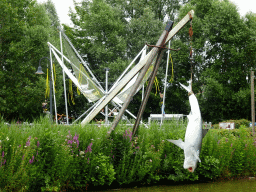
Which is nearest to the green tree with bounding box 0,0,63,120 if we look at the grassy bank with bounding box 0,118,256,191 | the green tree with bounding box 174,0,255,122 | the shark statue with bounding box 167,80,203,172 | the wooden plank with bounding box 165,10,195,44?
the green tree with bounding box 174,0,255,122

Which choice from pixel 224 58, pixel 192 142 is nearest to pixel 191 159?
pixel 192 142

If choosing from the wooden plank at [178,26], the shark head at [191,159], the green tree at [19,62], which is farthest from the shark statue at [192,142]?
the green tree at [19,62]

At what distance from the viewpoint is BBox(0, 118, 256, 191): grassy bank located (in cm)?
575

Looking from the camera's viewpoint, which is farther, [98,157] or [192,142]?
[98,157]

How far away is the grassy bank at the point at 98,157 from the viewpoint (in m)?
5.75

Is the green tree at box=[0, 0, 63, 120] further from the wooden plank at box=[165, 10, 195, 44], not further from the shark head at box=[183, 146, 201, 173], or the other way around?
the shark head at box=[183, 146, 201, 173]

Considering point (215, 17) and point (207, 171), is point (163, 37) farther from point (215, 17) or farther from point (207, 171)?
point (215, 17)

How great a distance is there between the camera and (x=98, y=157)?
22.0ft

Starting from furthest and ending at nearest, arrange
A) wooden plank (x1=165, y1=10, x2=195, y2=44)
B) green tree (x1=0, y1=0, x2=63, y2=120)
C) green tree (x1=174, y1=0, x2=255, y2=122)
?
green tree (x1=174, y1=0, x2=255, y2=122) < green tree (x1=0, y1=0, x2=63, y2=120) < wooden plank (x1=165, y1=10, x2=195, y2=44)

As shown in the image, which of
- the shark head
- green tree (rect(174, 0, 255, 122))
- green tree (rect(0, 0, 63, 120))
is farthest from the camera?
green tree (rect(174, 0, 255, 122))

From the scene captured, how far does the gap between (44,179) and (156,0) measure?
1144 inches

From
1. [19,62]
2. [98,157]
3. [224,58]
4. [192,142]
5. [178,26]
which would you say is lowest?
[98,157]

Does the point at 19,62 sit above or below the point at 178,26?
above

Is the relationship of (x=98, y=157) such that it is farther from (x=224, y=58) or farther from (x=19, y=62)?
(x=224, y=58)
